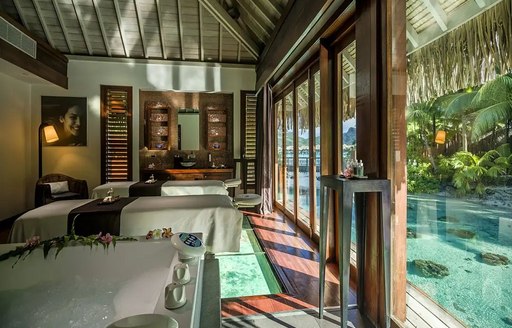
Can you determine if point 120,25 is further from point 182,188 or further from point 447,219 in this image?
point 447,219

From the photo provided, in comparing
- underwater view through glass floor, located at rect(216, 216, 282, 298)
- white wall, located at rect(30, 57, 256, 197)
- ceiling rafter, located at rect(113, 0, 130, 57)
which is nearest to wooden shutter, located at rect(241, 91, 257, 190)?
white wall, located at rect(30, 57, 256, 197)

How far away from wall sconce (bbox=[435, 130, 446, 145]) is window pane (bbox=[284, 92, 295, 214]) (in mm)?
2789

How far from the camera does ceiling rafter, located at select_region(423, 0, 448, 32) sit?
1.58m

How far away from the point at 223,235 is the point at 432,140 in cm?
191

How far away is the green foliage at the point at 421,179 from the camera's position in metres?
1.70

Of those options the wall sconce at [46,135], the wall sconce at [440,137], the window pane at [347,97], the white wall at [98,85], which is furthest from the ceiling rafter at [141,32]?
the wall sconce at [440,137]

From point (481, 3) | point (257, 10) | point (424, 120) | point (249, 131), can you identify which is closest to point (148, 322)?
point (424, 120)

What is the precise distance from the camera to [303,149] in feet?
13.2

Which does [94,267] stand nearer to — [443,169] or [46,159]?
[443,169]

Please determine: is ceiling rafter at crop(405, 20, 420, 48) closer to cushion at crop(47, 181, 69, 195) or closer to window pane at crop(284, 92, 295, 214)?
window pane at crop(284, 92, 295, 214)

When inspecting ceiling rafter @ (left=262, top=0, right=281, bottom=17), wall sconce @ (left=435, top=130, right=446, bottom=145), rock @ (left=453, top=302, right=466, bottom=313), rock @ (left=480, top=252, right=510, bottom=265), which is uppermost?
ceiling rafter @ (left=262, top=0, right=281, bottom=17)

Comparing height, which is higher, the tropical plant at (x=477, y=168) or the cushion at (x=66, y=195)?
the tropical plant at (x=477, y=168)

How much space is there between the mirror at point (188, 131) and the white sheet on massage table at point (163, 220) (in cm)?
306

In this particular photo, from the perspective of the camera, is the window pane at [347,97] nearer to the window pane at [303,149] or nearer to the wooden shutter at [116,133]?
the window pane at [303,149]
